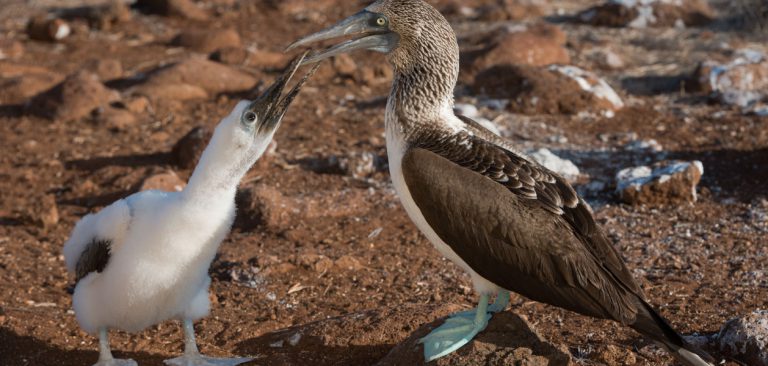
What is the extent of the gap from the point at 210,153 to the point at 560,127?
193 inches

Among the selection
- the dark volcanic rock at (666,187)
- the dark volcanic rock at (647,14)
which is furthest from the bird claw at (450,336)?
the dark volcanic rock at (647,14)

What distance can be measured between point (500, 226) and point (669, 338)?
0.83m

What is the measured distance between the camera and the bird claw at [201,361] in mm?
4621

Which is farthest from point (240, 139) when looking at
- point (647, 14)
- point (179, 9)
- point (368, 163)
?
point (179, 9)

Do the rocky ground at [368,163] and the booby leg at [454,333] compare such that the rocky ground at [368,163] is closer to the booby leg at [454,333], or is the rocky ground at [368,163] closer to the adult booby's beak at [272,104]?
the booby leg at [454,333]

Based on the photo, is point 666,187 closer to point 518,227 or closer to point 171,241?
point 518,227

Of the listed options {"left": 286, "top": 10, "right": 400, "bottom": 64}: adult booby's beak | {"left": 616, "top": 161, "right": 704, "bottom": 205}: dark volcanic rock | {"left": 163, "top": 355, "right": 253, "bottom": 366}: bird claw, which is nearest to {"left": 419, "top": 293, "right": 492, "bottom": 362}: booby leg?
{"left": 163, "top": 355, "right": 253, "bottom": 366}: bird claw

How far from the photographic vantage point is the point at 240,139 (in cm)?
416

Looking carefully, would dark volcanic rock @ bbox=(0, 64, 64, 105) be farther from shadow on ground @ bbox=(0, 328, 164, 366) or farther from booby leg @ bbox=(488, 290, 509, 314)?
booby leg @ bbox=(488, 290, 509, 314)

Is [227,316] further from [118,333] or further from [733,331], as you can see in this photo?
[733,331]

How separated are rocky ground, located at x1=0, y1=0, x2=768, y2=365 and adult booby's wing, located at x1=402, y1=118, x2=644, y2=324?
1.02 feet

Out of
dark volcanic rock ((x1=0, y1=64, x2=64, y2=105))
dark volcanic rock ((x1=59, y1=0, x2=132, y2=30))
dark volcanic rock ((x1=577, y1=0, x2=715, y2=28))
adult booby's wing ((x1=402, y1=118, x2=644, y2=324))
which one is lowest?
dark volcanic rock ((x1=59, y1=0, x2=132, y2=30))

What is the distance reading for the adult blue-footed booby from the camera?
13.5ft

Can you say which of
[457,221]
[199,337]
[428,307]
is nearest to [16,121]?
[199,337]
